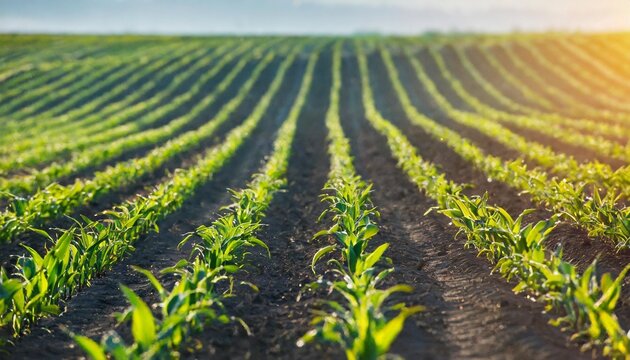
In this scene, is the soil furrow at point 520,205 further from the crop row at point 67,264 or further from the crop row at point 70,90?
the crop row at point 70,90

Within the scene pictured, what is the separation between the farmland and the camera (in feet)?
17.5

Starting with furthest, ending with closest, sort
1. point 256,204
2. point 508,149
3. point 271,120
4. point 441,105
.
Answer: point 441,105, point 271,120, point 508,149, point 256,204

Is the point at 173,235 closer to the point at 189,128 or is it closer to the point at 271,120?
the point at 189,128

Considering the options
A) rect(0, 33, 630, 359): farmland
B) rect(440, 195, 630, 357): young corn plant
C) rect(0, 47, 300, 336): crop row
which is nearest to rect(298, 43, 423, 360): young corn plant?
rect(0, 33, 630, 359): farmland

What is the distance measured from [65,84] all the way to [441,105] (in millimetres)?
26834

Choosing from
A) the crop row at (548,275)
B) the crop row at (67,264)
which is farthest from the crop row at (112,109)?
the crop row at (548,275)

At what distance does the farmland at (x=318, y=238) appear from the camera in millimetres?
5320

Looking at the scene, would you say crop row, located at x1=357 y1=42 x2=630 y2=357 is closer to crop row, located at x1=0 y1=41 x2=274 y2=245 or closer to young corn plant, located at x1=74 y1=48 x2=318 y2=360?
young corn plant, located at x1=74 y1=48 x2=318 y2=360

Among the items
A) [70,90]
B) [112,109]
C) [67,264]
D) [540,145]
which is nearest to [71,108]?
[112,109]

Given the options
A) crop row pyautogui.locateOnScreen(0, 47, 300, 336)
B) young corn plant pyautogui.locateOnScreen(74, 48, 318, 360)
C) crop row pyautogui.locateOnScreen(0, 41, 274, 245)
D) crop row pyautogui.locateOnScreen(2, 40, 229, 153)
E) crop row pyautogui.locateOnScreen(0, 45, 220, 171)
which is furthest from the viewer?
crop row pyautogui.locateOnScreen(2, 40, 229, 153)

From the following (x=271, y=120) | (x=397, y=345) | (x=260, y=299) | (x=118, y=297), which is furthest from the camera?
(x=271, y=120)

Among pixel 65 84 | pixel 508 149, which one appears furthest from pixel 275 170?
pixel 65 84

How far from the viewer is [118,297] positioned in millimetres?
7152

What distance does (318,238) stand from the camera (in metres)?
9.27
